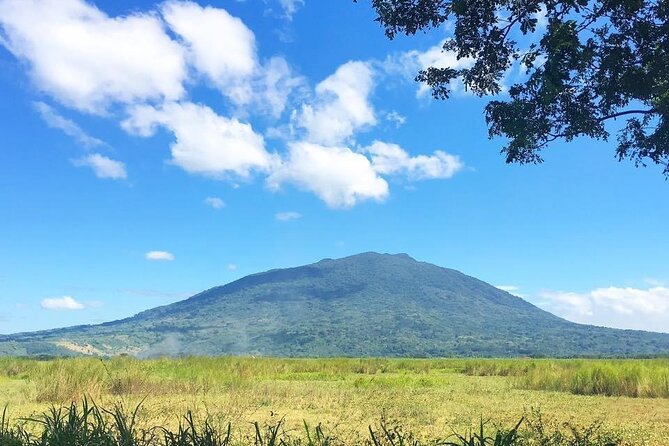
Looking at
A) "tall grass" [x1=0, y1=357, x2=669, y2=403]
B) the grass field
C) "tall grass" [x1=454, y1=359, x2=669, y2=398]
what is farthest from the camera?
"tall grass" [x1=454, y1=359, x2=669, y2=398]

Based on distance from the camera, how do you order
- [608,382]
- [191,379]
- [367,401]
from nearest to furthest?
[367,401]
[191,379]
[608,382]

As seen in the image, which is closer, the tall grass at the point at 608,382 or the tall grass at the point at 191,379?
the tall grass at the point at 191,379

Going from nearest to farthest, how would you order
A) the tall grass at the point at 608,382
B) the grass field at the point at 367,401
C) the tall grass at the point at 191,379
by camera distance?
1. the grass field at the point at 367,401
2. the tall grass at the point at 191,379
3. the tall grass at the point at 608,382

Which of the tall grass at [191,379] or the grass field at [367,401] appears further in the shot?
the tall grass at [191,379]

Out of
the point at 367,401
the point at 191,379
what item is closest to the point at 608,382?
the point at 367,401

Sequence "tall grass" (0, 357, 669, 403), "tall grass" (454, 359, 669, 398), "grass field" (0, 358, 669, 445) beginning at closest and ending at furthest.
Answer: "grass field" (0, 358, 669, 445) → "tall grass" (0, 357, 669, 403) → "tall grass" (454, 359, 669, 398)

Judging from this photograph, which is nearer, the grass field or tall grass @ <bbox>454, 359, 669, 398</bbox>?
the grass field

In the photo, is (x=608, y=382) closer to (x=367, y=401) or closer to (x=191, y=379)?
(x=367, y=401)

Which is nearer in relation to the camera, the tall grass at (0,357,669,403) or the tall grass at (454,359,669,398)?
the tall grass at (0,357,669,403)

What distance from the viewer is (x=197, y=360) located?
1192 inches

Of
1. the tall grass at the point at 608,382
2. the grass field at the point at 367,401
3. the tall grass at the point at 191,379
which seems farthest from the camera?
the tall grass at the point at 608,382

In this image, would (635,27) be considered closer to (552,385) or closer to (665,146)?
(665,146)

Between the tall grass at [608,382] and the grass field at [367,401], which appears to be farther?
the tall grass at [608,382]

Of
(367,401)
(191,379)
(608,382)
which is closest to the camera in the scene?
(367,401)
